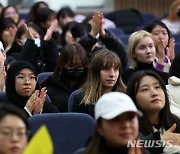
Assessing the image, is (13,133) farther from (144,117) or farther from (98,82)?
(98,82)

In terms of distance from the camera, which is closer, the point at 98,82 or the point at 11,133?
the point at 11,133

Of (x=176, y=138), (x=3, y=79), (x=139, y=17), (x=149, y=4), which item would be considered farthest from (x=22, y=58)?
(x=149, y=4)

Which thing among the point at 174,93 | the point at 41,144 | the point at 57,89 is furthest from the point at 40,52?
the point at 41,144

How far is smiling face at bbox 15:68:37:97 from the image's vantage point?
5.41 metres

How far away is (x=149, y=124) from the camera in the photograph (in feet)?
15.1

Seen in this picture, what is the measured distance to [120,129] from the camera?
3.57 meters

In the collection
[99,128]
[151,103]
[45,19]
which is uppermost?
[99,128]

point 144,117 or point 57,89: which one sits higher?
point 144,117

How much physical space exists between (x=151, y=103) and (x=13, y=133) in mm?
1330

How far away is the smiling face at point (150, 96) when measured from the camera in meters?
4.59

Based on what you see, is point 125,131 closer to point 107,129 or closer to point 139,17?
point 107,129

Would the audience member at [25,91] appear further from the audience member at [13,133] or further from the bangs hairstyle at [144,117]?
the audience member at [13,133]

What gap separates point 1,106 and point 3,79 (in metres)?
2.43

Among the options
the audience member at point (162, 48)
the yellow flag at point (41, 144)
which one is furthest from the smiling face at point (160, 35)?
the yellow flag at point (41, 144)
